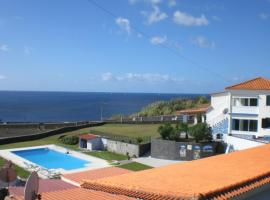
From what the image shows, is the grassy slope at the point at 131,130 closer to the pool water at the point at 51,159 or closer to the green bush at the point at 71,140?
the green bush at the point at 71,140

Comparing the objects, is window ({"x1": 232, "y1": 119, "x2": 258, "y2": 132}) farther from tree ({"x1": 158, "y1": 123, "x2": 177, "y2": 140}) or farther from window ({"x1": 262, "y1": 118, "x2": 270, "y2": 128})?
tree ({"x1": 158, "y1": 123, "x2": 177, "y2": 140})

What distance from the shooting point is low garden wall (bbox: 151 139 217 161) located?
31.2 m

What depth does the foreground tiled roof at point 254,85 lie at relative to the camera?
111 feet

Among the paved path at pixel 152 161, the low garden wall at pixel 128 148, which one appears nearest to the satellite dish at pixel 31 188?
the paved path at pixel 152 161

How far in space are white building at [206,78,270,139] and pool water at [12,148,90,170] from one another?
1316 cm

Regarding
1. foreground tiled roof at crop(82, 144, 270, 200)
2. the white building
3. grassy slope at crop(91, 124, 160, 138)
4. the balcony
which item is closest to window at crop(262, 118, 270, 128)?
the white building

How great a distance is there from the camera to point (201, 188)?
9.30 metres

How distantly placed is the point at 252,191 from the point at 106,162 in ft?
71.0

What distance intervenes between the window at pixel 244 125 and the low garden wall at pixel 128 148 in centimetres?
809

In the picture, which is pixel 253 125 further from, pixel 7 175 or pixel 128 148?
pixel 7 175

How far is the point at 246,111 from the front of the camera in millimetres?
34094

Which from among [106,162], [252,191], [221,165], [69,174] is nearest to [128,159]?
[106,162]

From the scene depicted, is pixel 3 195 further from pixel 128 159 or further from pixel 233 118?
pixel 233 118

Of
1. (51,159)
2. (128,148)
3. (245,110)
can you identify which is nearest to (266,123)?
(245,110)
